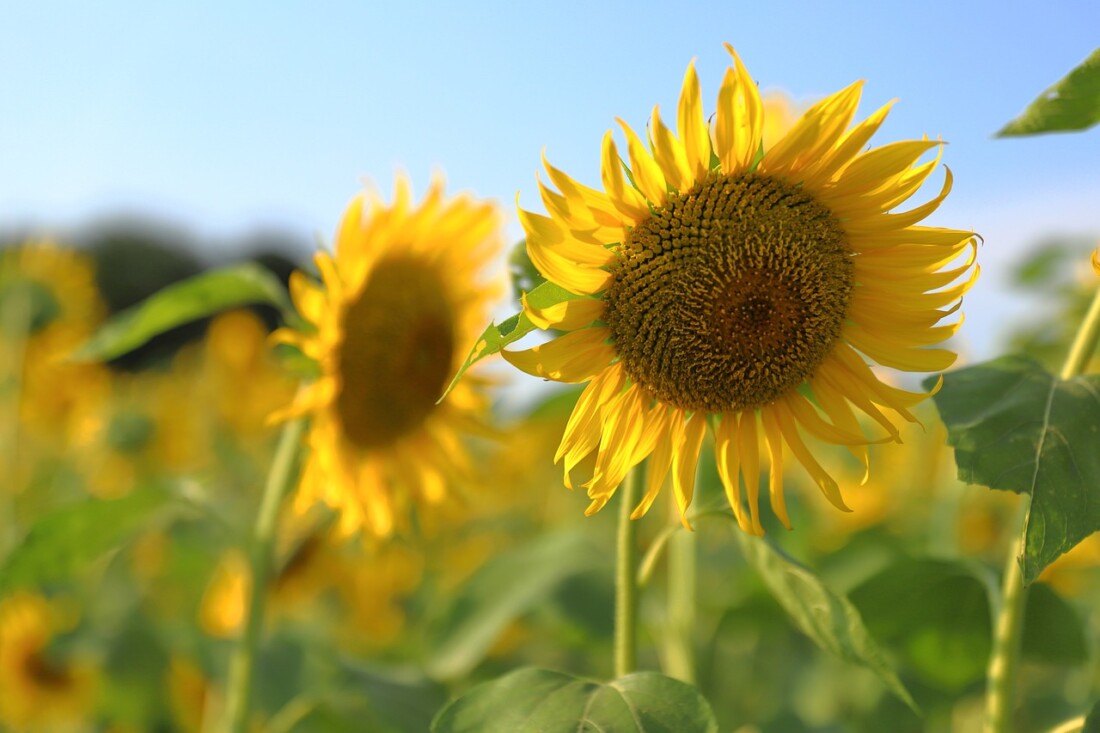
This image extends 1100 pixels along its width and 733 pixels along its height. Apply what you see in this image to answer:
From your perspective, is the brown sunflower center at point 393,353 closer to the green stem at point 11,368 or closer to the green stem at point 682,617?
the green stem at point 682,617

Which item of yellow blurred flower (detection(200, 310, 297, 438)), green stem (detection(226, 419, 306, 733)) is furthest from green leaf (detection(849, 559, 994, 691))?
yellow blurred flower (detection(200, 310, 297, 438))

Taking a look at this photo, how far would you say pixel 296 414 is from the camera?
1607 mm

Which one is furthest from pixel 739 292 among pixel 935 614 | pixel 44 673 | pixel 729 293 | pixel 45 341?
pixel 45 341

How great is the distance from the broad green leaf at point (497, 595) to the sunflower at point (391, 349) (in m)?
0.20

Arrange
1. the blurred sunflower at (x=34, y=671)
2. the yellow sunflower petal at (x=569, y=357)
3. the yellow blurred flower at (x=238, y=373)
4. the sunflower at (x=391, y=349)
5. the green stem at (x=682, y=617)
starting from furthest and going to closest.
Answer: the yellow blurred flower at (x=238, y=373) → the blurred sunflower at (x=34, y=671) → the green stem at (x=682, y=617) → the sunflower at (x=391, y=349) → the yellow sunflower petal at (x=569, y=357)

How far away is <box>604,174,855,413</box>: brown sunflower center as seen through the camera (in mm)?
964

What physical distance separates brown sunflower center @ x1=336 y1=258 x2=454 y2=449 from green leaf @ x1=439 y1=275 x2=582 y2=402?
79 centimetres

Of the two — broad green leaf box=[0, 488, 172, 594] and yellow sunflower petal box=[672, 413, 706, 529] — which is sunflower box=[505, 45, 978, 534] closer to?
yellow sunflower petal box=[672, 413, 706, 529]

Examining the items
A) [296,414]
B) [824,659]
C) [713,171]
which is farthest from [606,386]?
[824,659]

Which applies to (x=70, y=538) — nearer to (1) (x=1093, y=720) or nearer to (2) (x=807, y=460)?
(2) (x=807, y=460)

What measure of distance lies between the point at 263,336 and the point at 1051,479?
381 cm

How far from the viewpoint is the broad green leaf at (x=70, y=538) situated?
136 centimetres

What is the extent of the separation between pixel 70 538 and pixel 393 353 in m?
0.58

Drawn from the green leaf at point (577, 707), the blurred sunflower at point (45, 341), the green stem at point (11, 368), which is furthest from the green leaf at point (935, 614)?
Result: the green stem at point (11, 368)
